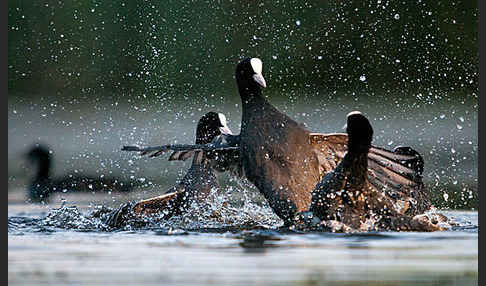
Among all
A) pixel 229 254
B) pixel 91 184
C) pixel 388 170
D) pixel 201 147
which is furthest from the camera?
pixel 91 184

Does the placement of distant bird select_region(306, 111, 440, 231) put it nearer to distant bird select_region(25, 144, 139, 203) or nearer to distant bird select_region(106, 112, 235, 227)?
distant bird select_region(106, 112, 235, 227)

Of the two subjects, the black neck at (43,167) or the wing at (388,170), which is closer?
the wing at (388,170)

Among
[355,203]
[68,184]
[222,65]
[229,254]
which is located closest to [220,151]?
[355,203]

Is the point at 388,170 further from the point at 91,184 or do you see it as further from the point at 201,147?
the point at 91,184

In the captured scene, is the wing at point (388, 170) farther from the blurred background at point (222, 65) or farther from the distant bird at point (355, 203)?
the blurred background at point (222, 65)

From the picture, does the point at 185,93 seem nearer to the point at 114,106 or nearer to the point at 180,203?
the point at 114,106

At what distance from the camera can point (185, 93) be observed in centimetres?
1491

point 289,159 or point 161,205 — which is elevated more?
point 289,159

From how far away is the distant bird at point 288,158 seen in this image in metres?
7.71

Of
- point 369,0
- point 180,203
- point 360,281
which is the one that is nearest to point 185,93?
point 369,0

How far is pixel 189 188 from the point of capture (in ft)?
29.4

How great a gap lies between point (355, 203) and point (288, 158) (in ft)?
2.98

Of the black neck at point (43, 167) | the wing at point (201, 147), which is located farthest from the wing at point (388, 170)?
the black neck at point (43, 167)

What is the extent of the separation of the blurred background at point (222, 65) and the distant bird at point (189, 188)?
12.7 ft
